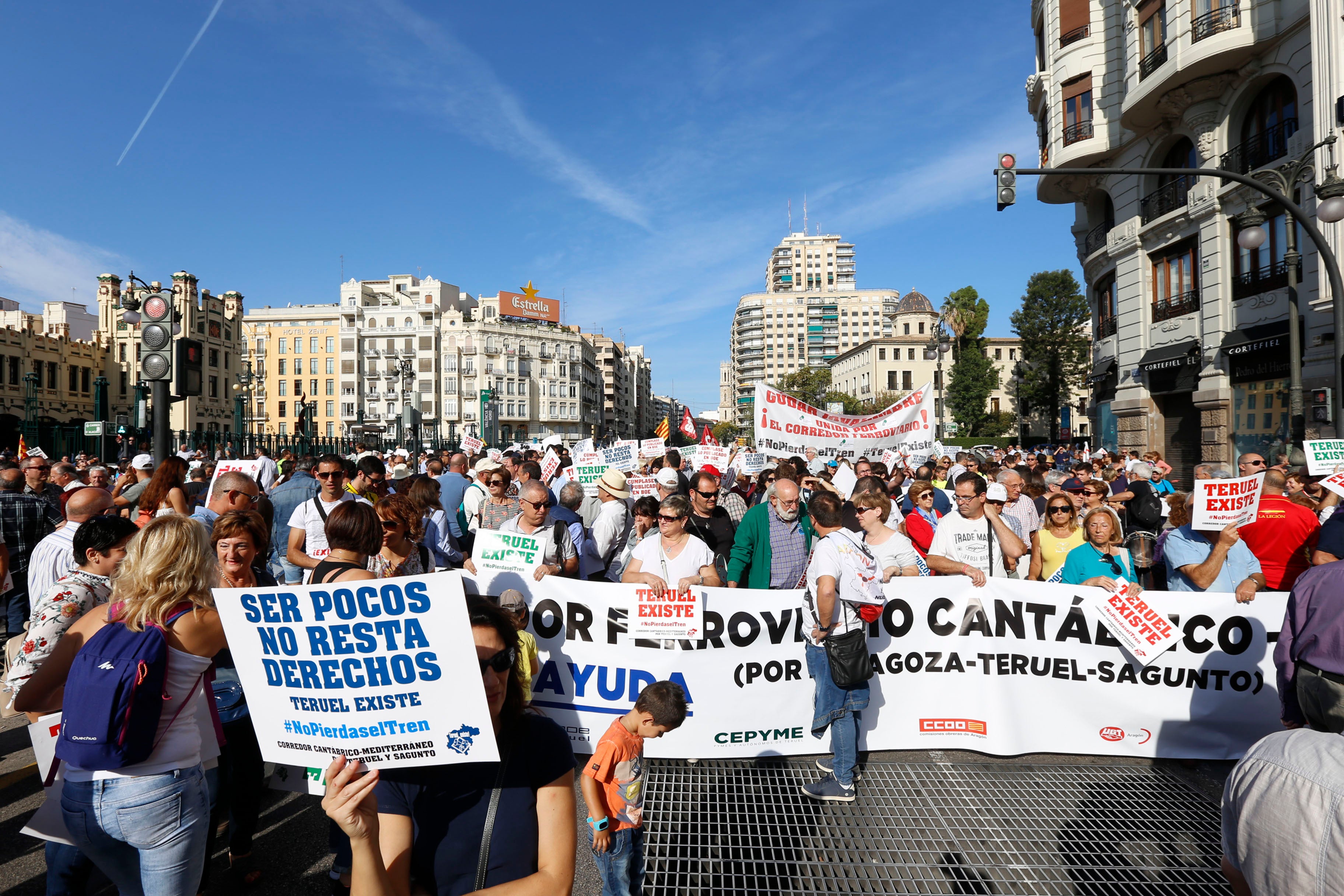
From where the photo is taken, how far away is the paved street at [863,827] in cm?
365

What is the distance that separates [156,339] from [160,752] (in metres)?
6.46

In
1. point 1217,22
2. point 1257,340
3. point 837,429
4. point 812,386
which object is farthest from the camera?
point 812,386

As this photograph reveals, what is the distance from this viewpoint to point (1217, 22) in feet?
60.3

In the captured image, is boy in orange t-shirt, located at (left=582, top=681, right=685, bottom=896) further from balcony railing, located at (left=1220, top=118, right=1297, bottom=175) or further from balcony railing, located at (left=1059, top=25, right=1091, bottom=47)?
balcony railing, located at (left=1059, top=25, right=1091, bottom=47)

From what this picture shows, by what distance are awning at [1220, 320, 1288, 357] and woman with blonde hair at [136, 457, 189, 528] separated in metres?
21.1

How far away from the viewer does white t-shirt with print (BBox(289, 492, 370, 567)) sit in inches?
231

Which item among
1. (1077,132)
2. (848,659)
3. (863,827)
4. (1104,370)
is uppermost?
(1077,132)

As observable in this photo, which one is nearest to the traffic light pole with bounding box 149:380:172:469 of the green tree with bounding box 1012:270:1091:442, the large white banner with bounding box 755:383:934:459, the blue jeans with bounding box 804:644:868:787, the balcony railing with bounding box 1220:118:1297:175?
the blue jeans with bounding box 804:644:868:787

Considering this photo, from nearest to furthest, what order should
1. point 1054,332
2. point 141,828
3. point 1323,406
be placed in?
point 141,828
point 1323,406
point 1054,332

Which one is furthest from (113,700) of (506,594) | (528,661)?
(506,594)

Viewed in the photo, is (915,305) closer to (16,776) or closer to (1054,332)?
(1054,332)

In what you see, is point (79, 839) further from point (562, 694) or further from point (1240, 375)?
point (1240, 375)

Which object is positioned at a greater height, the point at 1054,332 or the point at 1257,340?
the point at 1054,332

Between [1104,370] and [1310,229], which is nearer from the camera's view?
[1310,229]
